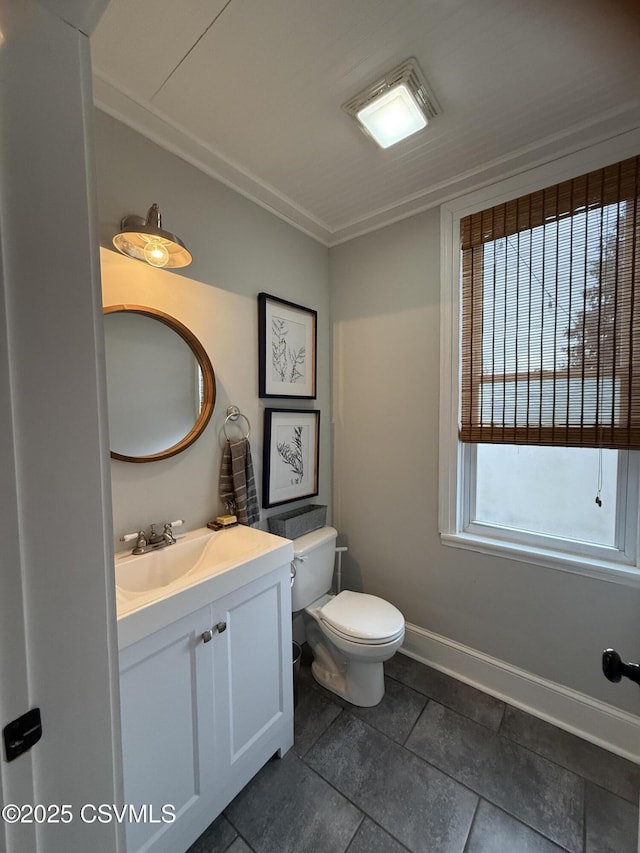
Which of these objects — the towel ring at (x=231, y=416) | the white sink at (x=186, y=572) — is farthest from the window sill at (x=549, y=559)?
the towel ring at (x=231, y=416)

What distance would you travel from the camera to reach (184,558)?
1.38 meters

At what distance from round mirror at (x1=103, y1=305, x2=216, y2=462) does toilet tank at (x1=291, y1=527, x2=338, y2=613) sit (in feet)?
2.62

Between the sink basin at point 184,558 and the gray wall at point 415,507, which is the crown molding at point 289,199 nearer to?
the gray wall at point 415,507

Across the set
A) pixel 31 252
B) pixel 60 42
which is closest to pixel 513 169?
pixel 60 42

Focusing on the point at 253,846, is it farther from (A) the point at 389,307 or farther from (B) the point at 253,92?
(B) the point at 253,92

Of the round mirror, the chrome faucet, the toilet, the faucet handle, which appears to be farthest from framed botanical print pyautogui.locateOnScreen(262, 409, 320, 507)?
the faucet handle

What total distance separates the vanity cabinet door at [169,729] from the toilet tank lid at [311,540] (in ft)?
2.16

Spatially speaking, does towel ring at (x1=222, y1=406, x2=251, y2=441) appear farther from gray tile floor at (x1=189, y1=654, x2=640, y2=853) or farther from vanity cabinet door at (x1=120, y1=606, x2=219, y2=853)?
gray tile floor at (x1=189, y1=654, x2=640, y2=853)

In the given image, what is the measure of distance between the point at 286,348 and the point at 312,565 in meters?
1.20

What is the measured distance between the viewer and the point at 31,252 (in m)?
0.52

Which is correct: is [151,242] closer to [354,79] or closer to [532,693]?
[354,79]

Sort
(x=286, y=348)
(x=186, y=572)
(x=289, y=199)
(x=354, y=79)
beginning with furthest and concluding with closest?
1. (x=286, y=348)
2. (x=289, y=199)
3. (x=186, y=572)
4. (x=354, y=79)

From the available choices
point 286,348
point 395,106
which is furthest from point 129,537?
point 395,106

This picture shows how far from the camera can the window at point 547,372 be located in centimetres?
136
